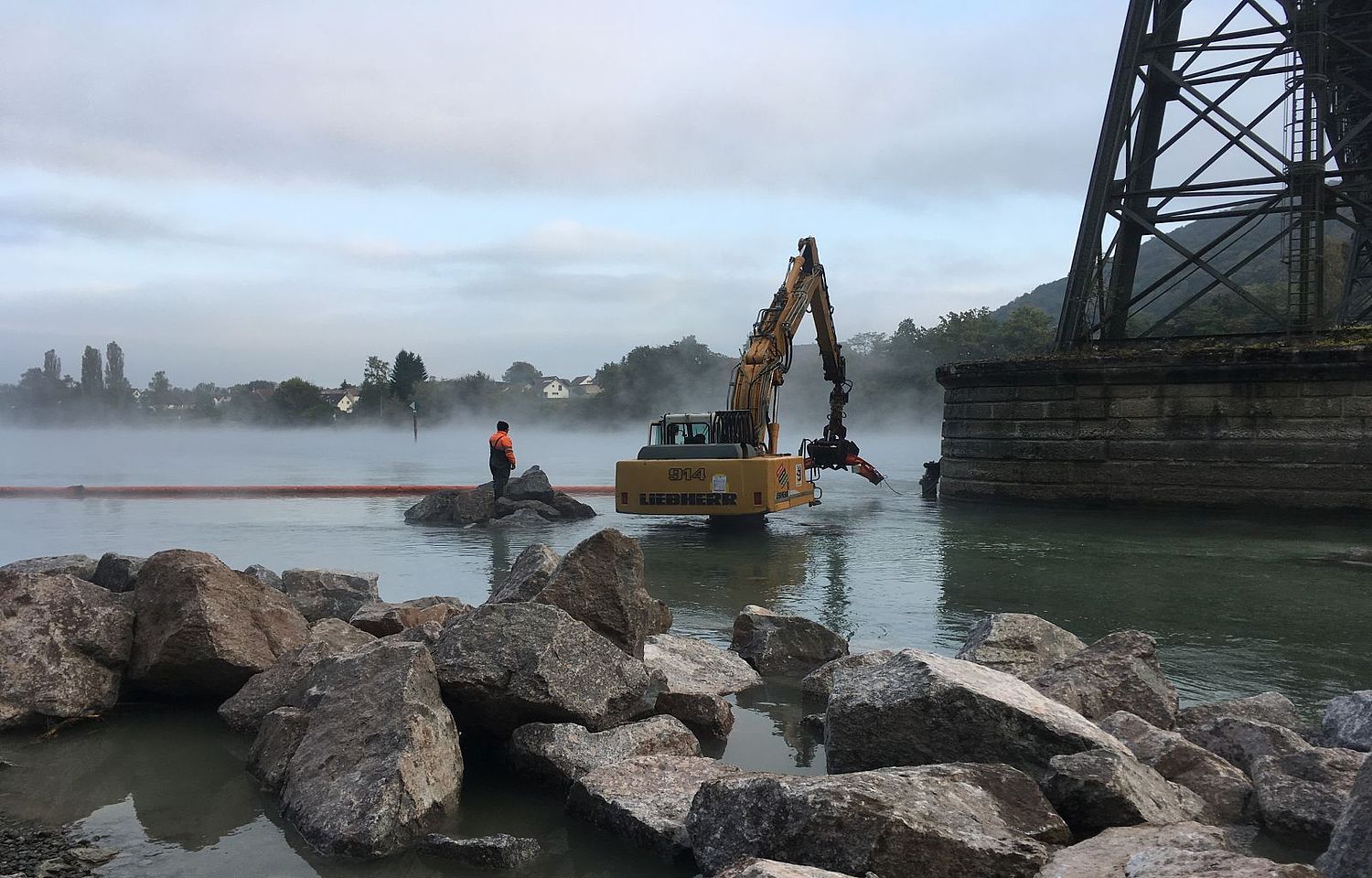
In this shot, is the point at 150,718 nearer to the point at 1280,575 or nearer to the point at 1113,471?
the point at 1280,575

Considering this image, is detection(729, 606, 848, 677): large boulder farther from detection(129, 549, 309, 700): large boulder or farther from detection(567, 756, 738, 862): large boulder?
detection(129, 549, 309, 700): large boulder

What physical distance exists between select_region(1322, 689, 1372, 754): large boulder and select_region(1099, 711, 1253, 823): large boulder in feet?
2.88

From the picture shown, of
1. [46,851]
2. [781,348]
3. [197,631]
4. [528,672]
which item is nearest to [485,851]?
[528,672]

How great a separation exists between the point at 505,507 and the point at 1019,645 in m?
12.2

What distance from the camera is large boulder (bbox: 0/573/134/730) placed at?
5605 mm

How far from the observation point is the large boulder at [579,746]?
4754mm

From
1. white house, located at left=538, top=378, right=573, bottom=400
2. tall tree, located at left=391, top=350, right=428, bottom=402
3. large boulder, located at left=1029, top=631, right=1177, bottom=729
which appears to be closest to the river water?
large boulder, located at left=1029, top=631, right=1177, bottom=729

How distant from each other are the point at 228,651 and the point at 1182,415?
16.0 meters

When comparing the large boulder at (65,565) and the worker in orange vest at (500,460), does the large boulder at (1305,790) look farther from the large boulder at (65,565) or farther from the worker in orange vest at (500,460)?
the worker in orange vest at (500,460)

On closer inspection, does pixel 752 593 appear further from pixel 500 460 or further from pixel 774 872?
pixel 500 460

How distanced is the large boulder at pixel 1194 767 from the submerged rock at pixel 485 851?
8.43ft

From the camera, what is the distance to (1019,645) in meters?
6.37

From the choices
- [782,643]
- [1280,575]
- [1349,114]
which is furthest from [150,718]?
[1349,114]

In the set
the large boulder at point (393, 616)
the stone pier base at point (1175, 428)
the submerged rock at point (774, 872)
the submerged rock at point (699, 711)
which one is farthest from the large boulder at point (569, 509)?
the submerged rock at point (774, 872)
